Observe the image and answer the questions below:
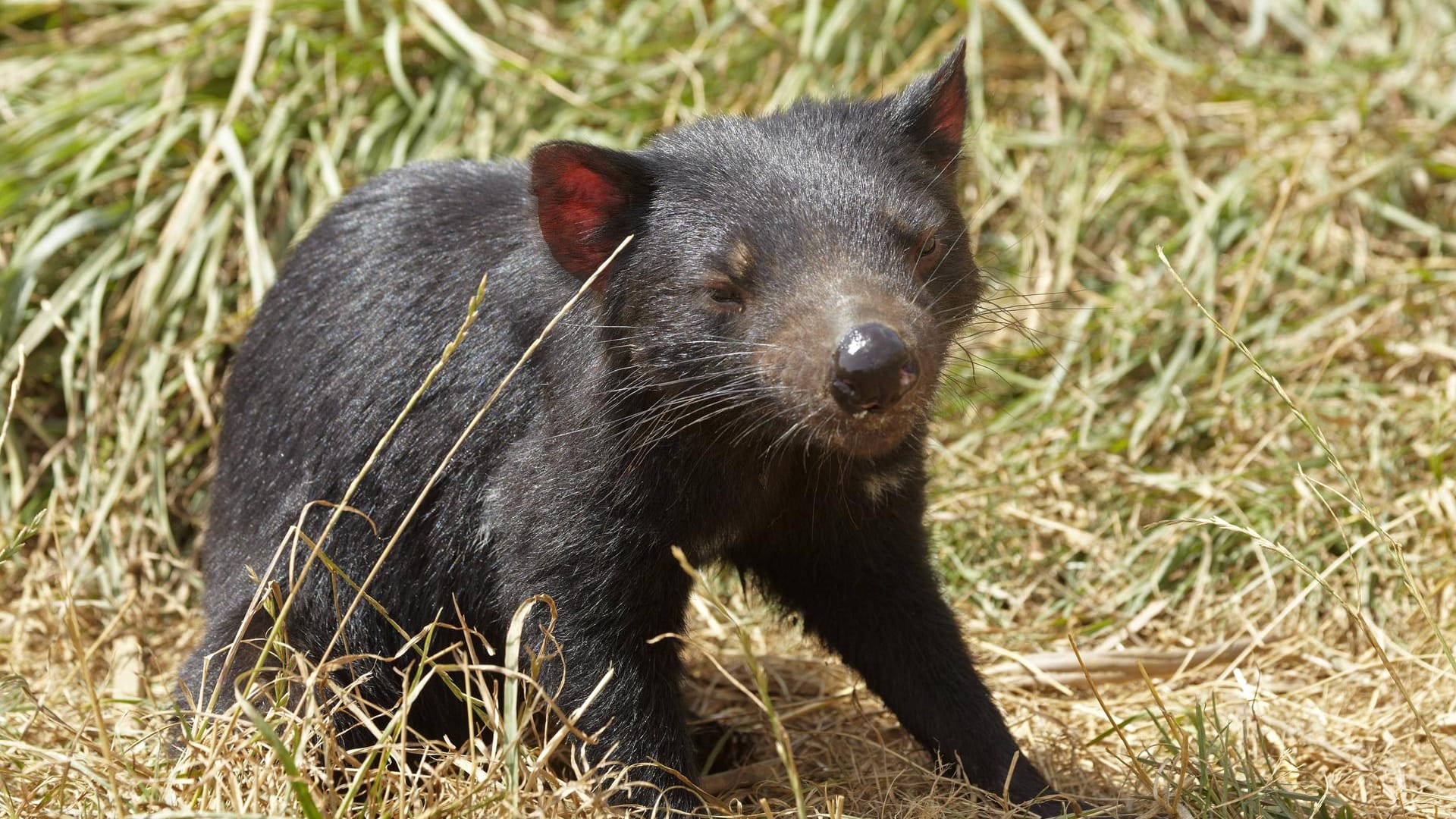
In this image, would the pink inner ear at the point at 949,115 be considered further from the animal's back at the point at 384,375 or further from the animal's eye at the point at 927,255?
the animal's back at the point at 384,375

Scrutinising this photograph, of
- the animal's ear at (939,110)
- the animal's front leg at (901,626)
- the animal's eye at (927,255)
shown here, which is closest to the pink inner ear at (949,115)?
the animal's ear at (939,110)

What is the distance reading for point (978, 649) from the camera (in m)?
4.45

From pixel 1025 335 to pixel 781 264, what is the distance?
100cm

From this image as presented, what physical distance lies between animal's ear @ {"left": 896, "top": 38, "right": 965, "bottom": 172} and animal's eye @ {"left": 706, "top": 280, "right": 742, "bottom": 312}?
644 millimetres

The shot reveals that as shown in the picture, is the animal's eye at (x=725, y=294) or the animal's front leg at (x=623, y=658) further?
the animal's front leg at (x=623, y=658)

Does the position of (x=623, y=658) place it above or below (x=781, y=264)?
below

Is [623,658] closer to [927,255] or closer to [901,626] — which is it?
[901,626]

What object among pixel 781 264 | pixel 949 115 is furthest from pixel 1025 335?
pixel 781 264

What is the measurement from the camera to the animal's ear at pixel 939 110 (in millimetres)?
3449

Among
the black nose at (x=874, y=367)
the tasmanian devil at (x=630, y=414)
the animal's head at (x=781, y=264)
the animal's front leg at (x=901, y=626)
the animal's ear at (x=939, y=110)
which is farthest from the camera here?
the animal's front leg at (x=901, y=626)

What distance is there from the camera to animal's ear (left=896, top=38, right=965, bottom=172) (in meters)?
3.45

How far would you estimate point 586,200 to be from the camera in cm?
323

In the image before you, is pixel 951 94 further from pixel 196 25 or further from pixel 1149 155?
pixel 196 25

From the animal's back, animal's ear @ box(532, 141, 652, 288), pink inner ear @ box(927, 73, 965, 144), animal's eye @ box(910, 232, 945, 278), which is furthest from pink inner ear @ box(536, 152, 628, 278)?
pink inner ear @ box(927, 73, 965, 144)
